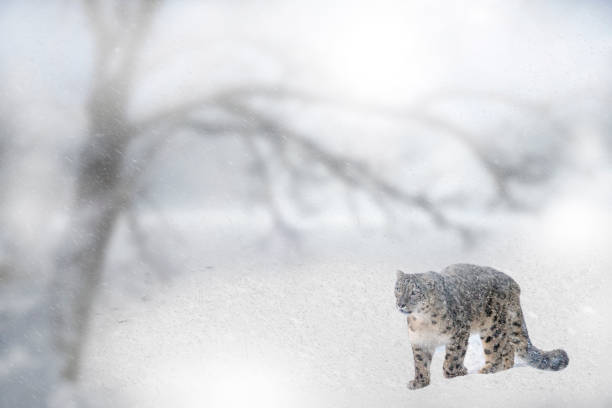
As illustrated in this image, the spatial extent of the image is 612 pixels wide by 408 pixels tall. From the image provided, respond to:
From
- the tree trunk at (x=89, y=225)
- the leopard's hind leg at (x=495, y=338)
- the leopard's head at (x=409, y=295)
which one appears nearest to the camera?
the leopard's head at (x=409, y=295)

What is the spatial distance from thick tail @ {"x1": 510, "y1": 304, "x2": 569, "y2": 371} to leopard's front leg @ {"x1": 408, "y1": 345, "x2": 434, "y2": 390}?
0.25 m

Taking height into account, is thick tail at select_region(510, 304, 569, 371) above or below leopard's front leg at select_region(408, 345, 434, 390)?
above

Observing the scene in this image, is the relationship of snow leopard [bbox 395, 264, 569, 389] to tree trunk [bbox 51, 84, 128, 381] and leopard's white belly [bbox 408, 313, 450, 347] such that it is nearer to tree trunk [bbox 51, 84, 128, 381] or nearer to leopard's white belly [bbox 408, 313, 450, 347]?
leopard's white belly [bbox 408, 313, 450, 347]

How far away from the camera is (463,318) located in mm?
1338

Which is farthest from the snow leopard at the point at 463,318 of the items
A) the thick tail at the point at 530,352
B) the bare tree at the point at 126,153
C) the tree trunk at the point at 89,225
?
the tree trunk at the point at 89,225

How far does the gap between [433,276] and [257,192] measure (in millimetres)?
689

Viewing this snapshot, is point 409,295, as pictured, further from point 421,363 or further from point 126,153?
point 126,153

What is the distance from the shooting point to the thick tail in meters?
1.45

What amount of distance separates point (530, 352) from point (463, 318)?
263 millimetres

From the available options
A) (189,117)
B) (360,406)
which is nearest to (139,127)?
(189,117)

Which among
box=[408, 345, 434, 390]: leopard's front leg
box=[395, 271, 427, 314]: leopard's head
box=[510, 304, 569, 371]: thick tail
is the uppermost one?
box=[395, 271, 427, 314]: leopard's head

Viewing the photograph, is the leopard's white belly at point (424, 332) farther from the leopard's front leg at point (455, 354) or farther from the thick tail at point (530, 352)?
the thick tail at point (530, 352)

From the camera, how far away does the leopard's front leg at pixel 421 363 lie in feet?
4.45

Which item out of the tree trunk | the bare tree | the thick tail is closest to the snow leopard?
the thick tail
